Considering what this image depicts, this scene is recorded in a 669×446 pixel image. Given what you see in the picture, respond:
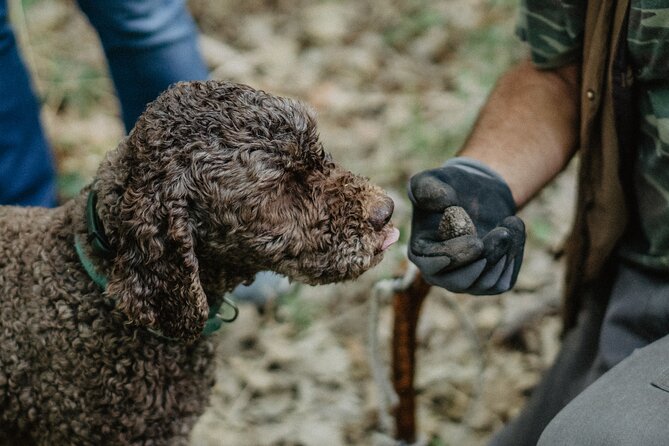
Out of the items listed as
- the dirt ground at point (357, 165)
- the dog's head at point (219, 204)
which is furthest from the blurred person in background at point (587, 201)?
the dirt ground at point (357, 165)

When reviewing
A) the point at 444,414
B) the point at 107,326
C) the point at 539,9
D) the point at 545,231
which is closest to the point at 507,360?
the point at 444,414

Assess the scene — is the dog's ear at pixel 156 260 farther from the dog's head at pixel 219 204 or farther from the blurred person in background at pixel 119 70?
the blurred person in background at pixel 119 70

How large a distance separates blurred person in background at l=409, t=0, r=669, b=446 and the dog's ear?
66cm

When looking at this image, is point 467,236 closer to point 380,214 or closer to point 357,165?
point 380,214

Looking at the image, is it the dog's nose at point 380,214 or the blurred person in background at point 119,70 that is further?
the blurred person in background at point 119,70

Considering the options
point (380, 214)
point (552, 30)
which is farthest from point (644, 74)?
point (380, 214)

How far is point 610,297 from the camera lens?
2.54 meters

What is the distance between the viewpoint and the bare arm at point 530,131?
2441 millimetres

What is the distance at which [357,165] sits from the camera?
4086 mm

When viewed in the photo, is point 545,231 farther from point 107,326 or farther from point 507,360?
point 107,326

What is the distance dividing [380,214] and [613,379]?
2.61 ft

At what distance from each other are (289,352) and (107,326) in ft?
4.38

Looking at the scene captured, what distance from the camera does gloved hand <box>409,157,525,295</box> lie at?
6.71ft

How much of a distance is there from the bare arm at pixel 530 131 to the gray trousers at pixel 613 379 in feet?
1.45
